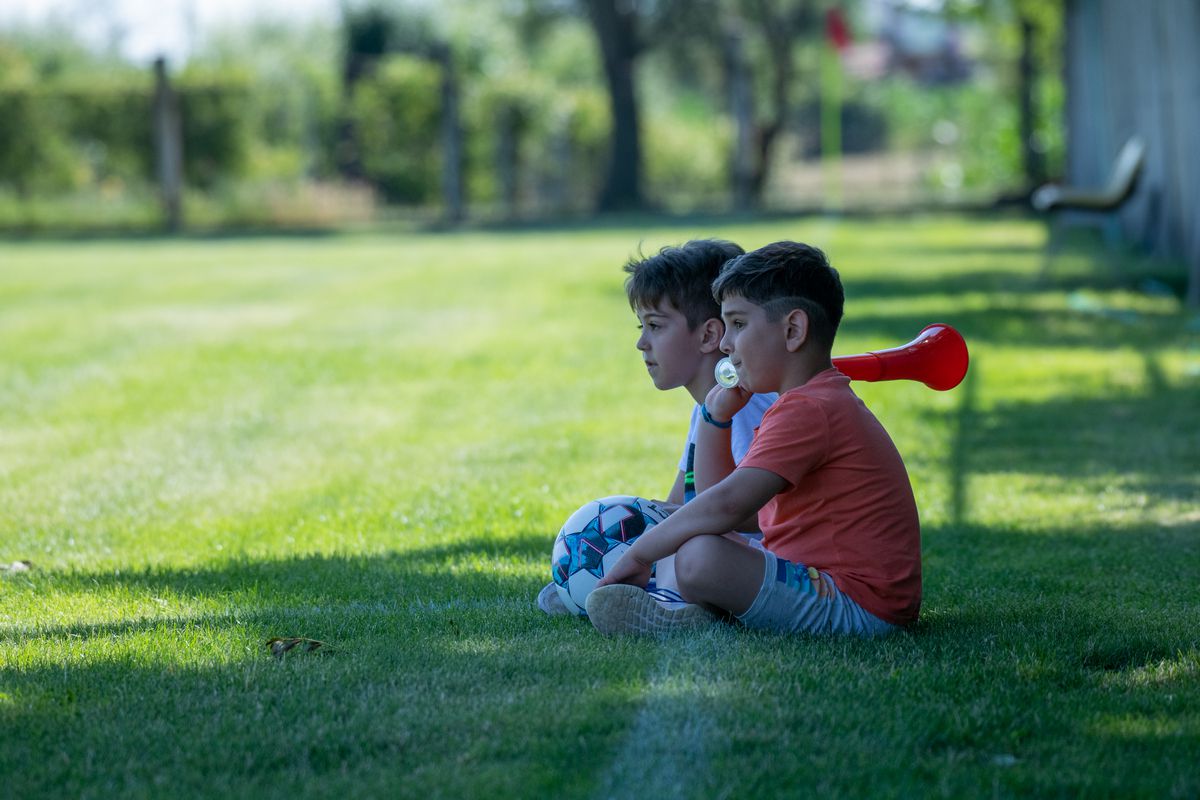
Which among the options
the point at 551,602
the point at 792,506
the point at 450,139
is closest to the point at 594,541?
the point at 551,602

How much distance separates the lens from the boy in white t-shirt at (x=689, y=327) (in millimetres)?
4367

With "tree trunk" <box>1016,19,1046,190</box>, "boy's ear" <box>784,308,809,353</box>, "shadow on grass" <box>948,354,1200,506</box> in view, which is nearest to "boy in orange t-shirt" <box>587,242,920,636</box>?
"boy's ear" <box>784,308,809,353</box>

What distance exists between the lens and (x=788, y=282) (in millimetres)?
3967

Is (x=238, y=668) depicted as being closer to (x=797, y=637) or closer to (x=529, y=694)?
(x=529, y=694)

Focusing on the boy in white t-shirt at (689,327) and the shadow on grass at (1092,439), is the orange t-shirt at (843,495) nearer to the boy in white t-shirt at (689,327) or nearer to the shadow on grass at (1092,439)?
the boy in white t-shirt at (689,327)

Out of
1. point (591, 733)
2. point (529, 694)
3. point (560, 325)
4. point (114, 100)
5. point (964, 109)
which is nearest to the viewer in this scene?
point (591, 733)

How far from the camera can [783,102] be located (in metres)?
42.3

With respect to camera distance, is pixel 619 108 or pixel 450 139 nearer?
pixel 450 139

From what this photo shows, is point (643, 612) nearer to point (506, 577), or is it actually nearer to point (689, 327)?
point (689, 327)

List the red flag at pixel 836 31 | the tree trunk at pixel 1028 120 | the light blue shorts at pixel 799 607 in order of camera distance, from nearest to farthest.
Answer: the light blue shorts at pixel 799 607, the red flag at pixel 836 31, the tree trunk at pixel 1028 120

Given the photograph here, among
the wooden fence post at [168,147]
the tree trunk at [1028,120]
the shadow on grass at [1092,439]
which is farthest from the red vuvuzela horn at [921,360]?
the tree trunk at [1028,120]

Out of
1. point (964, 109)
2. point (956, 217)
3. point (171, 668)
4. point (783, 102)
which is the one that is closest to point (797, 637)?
point (171, 668)

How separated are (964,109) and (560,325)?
125 feet

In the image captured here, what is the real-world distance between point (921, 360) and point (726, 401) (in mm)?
559
